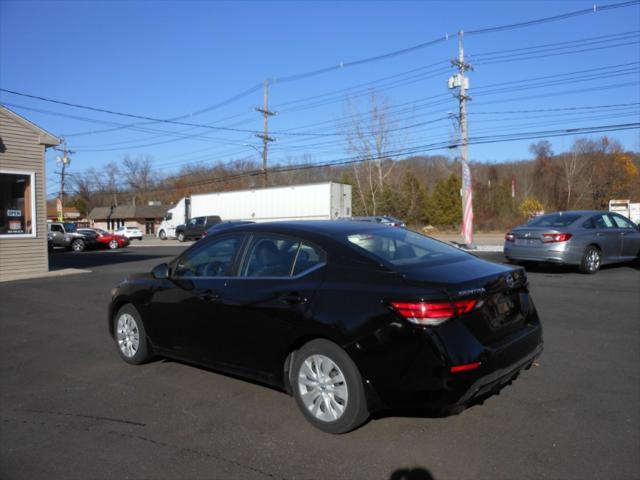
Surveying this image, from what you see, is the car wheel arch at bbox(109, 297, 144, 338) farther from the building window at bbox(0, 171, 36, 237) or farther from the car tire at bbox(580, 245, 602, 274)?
the car tire at bbox(580, 245, 602, 274)

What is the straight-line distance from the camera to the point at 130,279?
5.57 meters

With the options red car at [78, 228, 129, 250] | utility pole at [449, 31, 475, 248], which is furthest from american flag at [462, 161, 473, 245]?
red car at [78, 228, 129, 250]

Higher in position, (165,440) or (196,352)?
(196,352)

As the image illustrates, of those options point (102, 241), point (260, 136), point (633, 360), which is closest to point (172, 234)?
point (260, 136)

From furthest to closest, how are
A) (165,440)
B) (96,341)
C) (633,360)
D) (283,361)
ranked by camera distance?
(96,341), (633,360), (283,361), (165,440)

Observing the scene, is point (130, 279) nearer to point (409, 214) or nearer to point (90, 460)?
point (90, 460)

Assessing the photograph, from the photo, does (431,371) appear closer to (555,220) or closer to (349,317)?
(349,317)

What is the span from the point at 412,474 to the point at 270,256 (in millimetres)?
1979

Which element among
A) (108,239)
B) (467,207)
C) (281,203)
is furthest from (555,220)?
(108,239)

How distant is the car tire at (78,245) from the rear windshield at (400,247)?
28.1 meters

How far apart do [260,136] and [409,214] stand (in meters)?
18.9

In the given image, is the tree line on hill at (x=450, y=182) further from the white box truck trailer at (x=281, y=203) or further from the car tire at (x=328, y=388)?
the car tire at (x=328, y=388)

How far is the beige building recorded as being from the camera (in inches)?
540

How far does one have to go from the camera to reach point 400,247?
425cm
